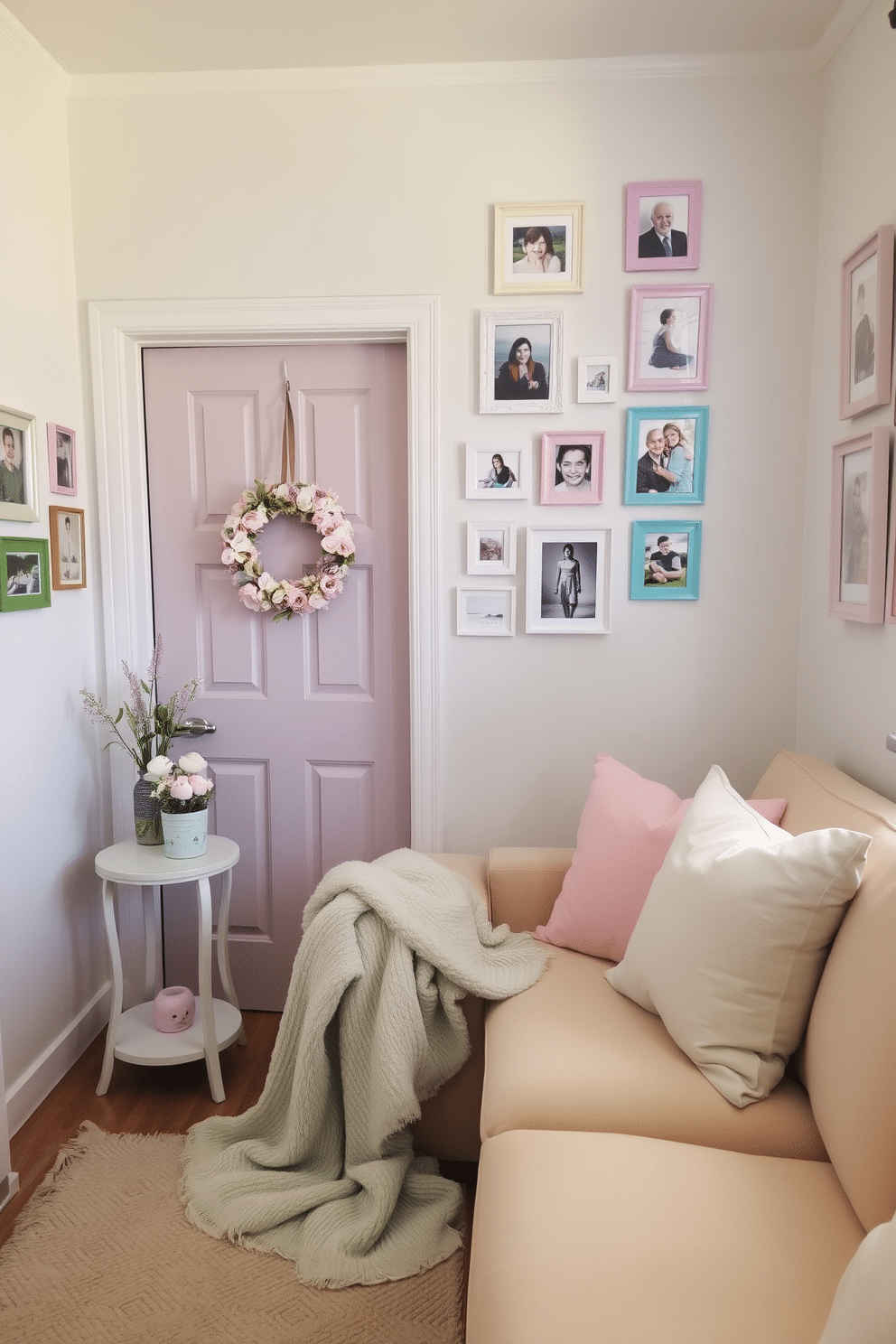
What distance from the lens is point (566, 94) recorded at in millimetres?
2232

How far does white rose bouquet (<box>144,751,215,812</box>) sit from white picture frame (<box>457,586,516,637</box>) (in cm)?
79

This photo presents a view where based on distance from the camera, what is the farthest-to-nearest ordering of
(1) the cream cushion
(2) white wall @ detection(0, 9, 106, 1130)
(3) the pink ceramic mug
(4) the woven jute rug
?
(3) the pink ceramic mug
(2) white wall @ detection(0, 9, 106, 1130)
(4) the woven jute rug
(1) the cream cushion

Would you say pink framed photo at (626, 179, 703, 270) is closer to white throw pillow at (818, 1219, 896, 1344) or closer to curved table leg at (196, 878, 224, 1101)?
curved table leg at (196, 878, 224, 1101)

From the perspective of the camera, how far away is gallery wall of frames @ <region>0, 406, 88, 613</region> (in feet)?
6.66

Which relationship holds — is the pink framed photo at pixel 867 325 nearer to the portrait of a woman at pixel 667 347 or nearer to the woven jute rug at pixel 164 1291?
the portrait of a woman at pixel 667 347

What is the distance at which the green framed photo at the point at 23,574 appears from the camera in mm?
2008

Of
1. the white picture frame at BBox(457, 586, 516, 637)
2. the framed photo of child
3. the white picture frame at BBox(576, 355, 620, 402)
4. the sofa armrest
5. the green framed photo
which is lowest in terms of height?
the sofa armrest

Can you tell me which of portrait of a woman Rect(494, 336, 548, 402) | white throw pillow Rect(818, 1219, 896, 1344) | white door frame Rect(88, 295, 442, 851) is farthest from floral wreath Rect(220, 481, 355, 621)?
white throw pillow Rect(818, 1219, 896, 1344)

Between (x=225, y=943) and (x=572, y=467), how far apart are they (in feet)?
5.29

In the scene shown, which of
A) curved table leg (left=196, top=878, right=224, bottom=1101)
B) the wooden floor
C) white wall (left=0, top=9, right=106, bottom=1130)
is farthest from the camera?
curved table leg (left=196, top=878, right=224, bottom=1101)

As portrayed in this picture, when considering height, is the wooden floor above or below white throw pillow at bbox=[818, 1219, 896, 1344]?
below

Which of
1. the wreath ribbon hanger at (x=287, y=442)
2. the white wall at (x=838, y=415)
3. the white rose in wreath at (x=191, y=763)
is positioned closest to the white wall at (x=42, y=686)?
the white rose in wreath at (x=191, y=763)

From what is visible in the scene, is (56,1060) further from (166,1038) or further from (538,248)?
(538,248)

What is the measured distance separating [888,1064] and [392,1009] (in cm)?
89
